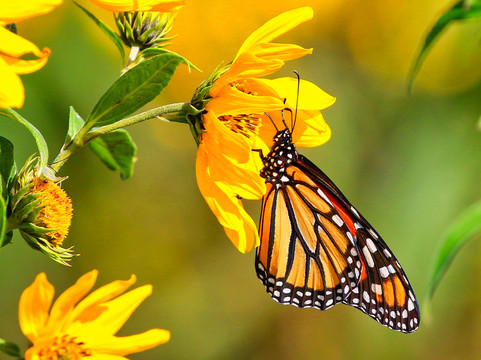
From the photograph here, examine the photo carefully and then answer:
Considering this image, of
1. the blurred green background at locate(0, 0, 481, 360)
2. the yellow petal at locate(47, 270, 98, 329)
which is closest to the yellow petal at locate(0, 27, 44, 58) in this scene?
the yellow petal at locate(47, 270, 98, 329)

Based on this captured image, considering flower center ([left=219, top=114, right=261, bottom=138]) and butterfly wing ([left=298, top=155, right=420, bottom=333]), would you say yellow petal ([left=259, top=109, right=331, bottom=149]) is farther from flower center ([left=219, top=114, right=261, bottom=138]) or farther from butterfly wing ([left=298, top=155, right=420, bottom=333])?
butterfly wing ([left=298, top=155, right=420, bottom=333])

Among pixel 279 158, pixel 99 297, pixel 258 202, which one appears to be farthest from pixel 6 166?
pixel 258 202

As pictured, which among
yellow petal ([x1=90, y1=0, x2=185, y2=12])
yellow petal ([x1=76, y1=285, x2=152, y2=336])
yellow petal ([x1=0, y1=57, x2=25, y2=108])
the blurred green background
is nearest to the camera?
yellow petal ([x1=0, y1=57, x2=25, y2=108])

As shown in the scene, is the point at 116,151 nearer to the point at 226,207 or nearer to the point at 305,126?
the point at 226,207

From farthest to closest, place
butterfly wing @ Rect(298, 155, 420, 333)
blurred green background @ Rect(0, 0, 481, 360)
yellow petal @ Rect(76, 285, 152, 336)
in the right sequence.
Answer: blurred green background @ Rect(0, 0, 481, 360) < butterfly wing @ Rect(298, 155, 420, 333) < yellow petal @ Rect(76, 285, 152, 336)

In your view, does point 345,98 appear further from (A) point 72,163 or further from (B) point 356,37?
(A) point 72,163

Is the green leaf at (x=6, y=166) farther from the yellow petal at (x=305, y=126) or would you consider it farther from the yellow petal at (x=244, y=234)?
the yellow petal at (x=305, y=126)

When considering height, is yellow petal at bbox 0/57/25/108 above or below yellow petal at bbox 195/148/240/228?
below
